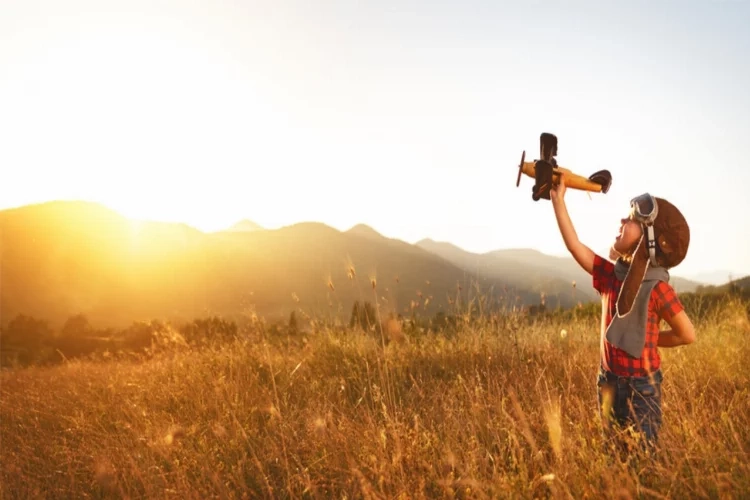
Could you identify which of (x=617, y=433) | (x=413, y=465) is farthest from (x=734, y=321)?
(x=413, y=465)

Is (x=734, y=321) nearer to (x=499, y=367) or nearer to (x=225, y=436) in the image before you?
(x=499, y=367)

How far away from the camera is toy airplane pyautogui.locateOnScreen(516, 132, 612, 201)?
2379mm

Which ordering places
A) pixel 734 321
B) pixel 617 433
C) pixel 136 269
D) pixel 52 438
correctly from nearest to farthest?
pixel 617 433
pixel 52 438
pixel 734 321
pixel 136 269

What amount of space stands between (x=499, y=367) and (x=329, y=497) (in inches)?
112

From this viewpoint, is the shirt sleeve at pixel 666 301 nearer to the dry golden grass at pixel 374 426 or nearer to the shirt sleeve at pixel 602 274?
the shirt sleeve at pixel 602 274

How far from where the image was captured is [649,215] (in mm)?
2457

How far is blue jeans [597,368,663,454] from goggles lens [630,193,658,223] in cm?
82

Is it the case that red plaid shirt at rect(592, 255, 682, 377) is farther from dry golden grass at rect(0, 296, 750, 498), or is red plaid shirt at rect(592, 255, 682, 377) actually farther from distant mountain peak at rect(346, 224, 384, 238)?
distant mountain peak at rect(346, 224, 384, 238)

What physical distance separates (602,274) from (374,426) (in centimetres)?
176

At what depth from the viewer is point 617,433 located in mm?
2559

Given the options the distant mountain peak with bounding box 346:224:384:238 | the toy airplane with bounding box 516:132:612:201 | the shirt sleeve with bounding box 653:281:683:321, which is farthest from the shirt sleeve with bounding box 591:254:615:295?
the distant mountain peak with bounding box 346:224:384:238

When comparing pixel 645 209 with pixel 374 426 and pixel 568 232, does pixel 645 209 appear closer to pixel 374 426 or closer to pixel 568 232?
pixel 568 232

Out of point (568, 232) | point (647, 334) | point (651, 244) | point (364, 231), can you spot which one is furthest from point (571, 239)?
point (364, 231)

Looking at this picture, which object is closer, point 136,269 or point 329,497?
point 329,497
